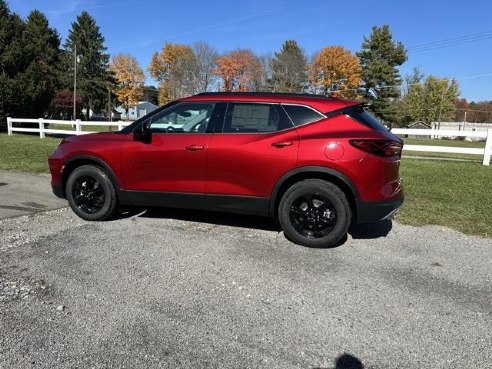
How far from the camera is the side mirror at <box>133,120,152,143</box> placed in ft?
17.5

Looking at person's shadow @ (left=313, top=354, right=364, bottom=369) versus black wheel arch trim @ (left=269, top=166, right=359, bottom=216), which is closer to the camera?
person's shadow @ (left=313, top=354, right=364, bottom=369)

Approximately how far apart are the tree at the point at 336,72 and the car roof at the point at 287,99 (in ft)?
226

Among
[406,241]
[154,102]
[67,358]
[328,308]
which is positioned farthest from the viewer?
[154,102]

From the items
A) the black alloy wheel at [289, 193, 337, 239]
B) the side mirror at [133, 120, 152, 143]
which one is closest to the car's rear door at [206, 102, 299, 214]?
the black alloy wheel at [289, 193, 337, 239]

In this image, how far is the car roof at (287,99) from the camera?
486cm

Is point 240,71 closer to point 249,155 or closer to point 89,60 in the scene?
point 89,60

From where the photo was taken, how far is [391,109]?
67.5 meters

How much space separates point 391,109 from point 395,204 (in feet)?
221

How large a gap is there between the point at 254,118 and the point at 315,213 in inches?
51.9

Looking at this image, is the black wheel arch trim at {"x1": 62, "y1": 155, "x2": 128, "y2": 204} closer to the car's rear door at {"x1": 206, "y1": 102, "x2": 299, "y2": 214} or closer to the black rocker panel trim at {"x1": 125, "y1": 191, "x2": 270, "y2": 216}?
the black rocker panel trim at {"x1": 125, "y1": 191, "x2": 270, "y2": 216}

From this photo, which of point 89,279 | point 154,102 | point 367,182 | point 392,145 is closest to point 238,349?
point 89,279

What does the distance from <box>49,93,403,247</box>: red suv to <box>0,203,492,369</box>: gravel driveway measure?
407mm

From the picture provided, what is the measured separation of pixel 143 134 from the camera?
5340 millimetres

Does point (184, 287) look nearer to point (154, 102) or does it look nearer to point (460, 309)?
point (460, 309)
